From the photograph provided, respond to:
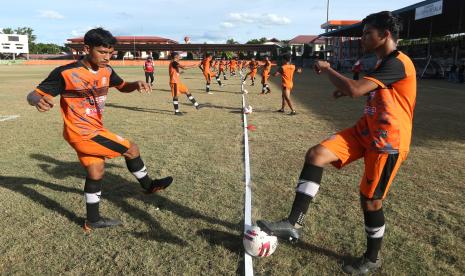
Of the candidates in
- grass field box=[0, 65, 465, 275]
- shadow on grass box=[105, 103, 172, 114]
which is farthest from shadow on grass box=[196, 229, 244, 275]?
shadow on grass box=[105, 103, 172, 114]

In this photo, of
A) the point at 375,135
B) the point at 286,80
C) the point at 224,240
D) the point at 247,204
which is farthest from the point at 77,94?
the point at 286,80

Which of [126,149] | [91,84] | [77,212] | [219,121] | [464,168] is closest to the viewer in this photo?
[91,84]

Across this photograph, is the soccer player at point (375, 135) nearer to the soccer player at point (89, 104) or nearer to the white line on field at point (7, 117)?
the soccer player at point (89, 104)

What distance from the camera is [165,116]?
38.0 ft

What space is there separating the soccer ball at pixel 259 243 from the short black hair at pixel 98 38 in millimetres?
2335

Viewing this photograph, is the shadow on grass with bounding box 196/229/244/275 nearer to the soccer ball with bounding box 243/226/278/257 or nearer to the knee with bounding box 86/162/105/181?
the soccer ball with bounding box 243/226/278/257

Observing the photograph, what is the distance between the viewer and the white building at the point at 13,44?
365ft

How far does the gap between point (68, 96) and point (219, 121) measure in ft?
22.9

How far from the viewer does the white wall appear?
365ft

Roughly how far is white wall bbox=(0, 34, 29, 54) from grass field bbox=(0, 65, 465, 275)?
124m

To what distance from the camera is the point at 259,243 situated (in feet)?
10.7

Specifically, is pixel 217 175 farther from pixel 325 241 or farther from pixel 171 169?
pixel 325 241

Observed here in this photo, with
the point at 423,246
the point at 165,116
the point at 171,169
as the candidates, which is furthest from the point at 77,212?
the point at 165,116

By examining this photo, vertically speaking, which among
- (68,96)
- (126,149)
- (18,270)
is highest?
(68,96)
